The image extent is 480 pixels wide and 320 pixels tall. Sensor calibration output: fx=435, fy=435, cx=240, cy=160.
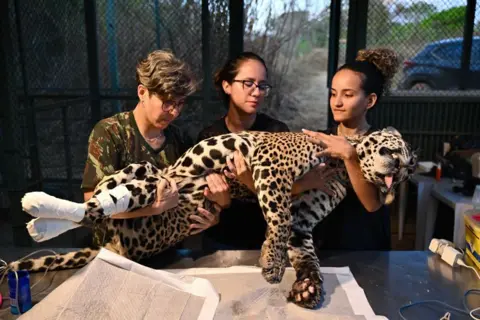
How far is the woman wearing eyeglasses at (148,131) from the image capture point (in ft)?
4.19

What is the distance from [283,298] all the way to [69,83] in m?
2.45

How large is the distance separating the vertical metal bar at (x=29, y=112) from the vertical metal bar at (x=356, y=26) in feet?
6.61

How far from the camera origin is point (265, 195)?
3.92 ft

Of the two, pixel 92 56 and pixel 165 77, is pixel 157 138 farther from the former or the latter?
pixel 92 56

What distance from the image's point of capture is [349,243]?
1545mm

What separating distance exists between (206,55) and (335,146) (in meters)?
1.73

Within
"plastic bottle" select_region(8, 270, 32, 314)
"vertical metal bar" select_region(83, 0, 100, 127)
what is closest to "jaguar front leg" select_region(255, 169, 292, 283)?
"plastic bottle" select_region(8, 270, 32, 314)

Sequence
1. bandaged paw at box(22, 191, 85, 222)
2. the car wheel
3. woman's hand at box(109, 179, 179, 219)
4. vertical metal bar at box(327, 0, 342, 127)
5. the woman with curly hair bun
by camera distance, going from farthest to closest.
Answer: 1. the car wheel
2. vertical metal bar at box(327, 0, 342, 127)
3. the woman with curly hair bun
4. woman's hand at box(109, 179, 179, 219)
5. bandaged paw at box(22, 191, 85, 222)

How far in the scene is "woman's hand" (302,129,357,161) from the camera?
1235mm

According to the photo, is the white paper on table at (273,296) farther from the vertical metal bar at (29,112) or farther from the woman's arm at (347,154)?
the vertical metal bar at (29,112)

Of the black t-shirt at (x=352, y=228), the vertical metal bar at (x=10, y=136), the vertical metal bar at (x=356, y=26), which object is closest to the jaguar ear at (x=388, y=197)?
the black t-shirt at (x=352, y=228)

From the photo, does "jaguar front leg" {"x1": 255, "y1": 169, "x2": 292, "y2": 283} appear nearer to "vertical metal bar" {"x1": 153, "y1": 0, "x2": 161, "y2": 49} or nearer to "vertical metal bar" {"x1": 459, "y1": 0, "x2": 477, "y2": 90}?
"vertical metal bar" {"x1": 153, "y1": 0, "x2": 161, "y2": 49}

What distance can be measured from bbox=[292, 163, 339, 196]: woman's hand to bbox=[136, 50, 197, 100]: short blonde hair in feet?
1.44

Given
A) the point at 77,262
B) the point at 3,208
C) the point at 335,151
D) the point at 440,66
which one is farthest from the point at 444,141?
the point at 3,208
